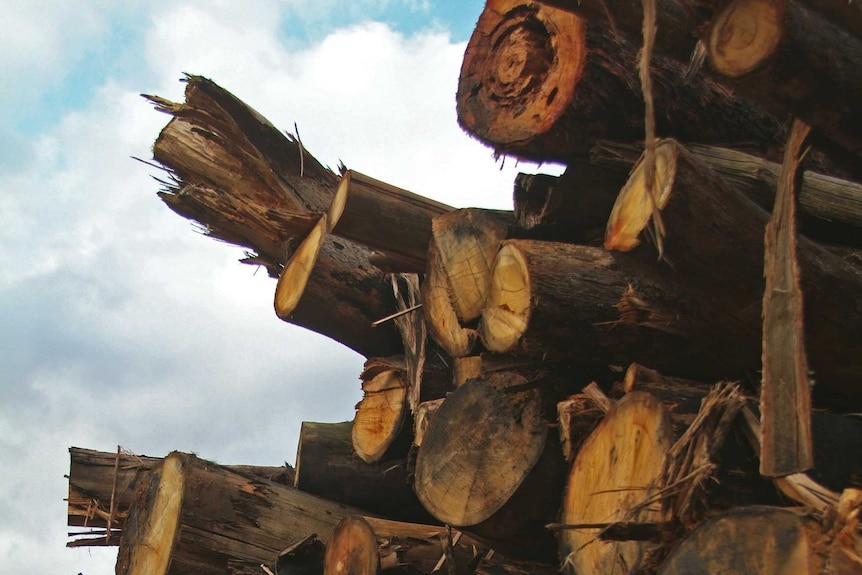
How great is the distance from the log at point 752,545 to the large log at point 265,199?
108 inches

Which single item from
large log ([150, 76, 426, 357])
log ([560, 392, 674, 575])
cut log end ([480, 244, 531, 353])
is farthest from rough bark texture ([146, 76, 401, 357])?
log ([560, 392, 674, 575])

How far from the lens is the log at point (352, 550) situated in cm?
397

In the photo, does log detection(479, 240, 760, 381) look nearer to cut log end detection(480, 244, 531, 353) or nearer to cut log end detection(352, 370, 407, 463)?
cut log end detection(480, 244, 531, 353)

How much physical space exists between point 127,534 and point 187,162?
1.94 m

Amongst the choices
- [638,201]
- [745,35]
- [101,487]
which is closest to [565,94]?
[638,201]

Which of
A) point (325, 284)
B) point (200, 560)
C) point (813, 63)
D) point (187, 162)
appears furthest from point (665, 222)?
point (187, 162)

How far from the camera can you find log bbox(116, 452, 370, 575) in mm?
4254

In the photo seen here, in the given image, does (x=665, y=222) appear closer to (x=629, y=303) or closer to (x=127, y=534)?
(x=629, y=303)

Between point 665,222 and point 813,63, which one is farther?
point 665,222

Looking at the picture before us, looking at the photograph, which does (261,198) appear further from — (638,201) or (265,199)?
(638,201)

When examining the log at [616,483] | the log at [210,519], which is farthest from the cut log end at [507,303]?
the log at [210,519]

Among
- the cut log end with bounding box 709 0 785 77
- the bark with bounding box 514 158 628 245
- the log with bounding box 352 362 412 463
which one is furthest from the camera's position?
the log with bounding box 352 362 412 463

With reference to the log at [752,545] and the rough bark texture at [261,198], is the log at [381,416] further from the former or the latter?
the log at [752,545]

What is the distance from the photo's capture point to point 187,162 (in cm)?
513
